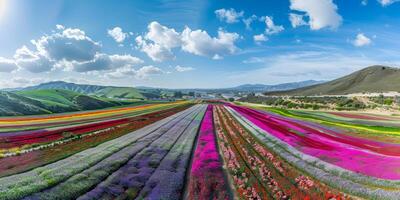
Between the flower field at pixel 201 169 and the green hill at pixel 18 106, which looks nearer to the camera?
the flower field at pixel 201 169

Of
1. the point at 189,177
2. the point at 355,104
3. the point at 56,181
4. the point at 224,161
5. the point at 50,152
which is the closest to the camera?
the point at 56,181

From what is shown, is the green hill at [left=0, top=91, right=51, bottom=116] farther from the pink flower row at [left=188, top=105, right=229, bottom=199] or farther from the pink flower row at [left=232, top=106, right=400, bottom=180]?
the pink flower row at [left=232, top=106, right=400, bottom=180]

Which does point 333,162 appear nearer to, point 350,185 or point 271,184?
point 350,185

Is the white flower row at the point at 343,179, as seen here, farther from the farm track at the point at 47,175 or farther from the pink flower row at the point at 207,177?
the farm track at the point at 47,175

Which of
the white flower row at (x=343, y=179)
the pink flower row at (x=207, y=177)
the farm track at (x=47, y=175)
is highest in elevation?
the farm track at (x=47, y=175)

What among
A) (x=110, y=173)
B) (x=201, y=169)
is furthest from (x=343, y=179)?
(x=110, y=173)

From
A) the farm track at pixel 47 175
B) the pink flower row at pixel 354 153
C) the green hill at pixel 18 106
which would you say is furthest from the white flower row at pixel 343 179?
the green hill at pixel 18 106

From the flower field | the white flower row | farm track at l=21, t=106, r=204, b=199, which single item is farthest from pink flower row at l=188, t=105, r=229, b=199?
the white flower row

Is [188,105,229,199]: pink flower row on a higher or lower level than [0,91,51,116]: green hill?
lower

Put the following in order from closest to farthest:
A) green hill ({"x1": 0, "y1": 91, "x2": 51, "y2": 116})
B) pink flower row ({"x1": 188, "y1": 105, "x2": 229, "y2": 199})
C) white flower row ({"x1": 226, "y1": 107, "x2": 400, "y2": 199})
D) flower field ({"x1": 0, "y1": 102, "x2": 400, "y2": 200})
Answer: white flower row ({"x1": 226, "y1": 107, "x2": 400, "y2": 199}), flower field ({"x1": 0, "y1": 102, "x2": 400, "y2": 200}), pink flower row ({"x1": 188, "y1": 105, "x2": 229, "y2": 199}), green hill ({"x1": 0, "y1": 91, "x2": 51, "y2": 116})

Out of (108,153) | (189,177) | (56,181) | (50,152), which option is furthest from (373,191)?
(50,152)

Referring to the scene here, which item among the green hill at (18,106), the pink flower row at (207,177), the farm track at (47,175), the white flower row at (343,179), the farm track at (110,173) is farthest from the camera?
the green hill at (18,106)
